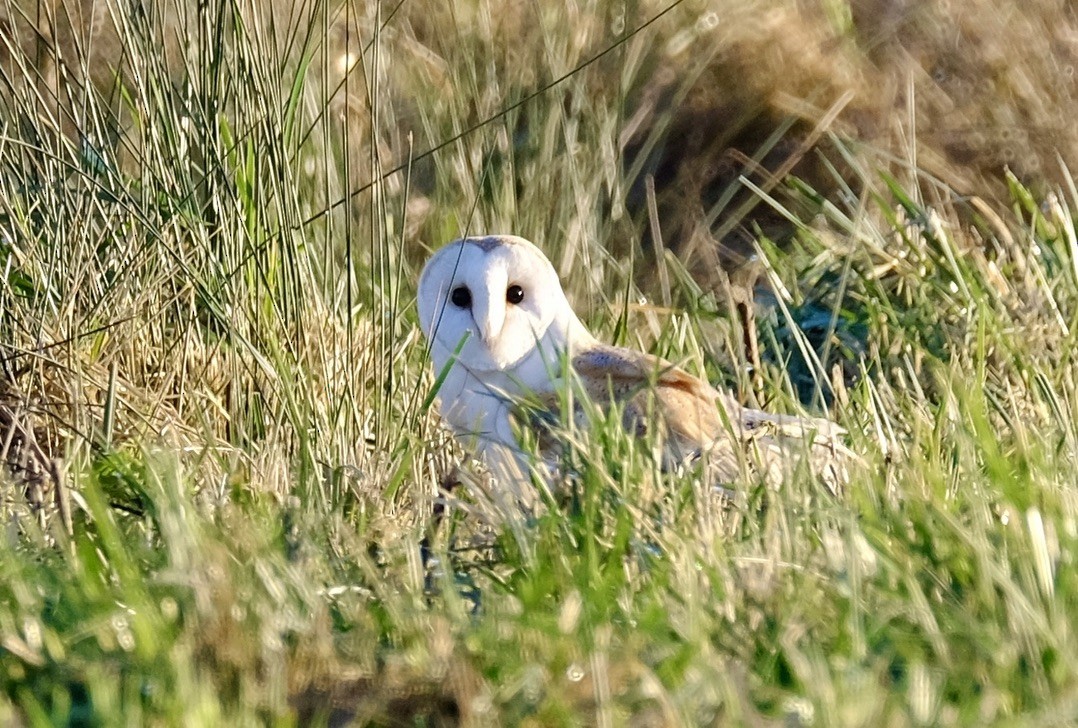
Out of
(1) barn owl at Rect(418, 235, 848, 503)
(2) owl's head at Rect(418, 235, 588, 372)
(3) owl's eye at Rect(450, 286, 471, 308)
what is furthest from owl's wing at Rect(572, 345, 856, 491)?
(3) owl's eye at Rect(450, 286, 471, 308)

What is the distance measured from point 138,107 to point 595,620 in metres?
2.00

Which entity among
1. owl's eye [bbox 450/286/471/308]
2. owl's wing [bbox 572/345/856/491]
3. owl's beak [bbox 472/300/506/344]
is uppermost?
owl's eye [bbox 450/286/471/308]

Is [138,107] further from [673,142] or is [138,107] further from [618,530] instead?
[673,142]

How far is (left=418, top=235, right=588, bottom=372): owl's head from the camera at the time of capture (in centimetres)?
356

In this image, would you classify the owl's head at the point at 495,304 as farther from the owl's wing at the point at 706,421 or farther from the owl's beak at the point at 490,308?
the owl's wing at the point at 706,421

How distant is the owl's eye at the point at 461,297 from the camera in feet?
11.9

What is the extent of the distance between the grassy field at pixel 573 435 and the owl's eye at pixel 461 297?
16 centimetres

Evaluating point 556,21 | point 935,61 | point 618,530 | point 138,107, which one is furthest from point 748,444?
point 935,61

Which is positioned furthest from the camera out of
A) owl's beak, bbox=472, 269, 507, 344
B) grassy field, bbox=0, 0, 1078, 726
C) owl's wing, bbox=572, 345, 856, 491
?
owl's beak, bbox=472, 269, 507, 344

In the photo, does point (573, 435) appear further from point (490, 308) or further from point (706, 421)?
point (490, 308)

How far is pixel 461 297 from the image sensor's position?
12.0 feet

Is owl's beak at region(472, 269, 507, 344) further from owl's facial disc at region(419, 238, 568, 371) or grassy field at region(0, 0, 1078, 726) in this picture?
grassy field at region(0, 0, 1078, 726)

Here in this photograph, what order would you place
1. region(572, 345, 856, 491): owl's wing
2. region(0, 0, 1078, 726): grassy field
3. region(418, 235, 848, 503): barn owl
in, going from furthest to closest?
region(418, 235, 848, 503): barn owl → region(572, 345, 856, 491): owl's wing → region(0, 0, 1078, 726): grassy field

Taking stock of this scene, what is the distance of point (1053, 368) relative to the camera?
3395mm
